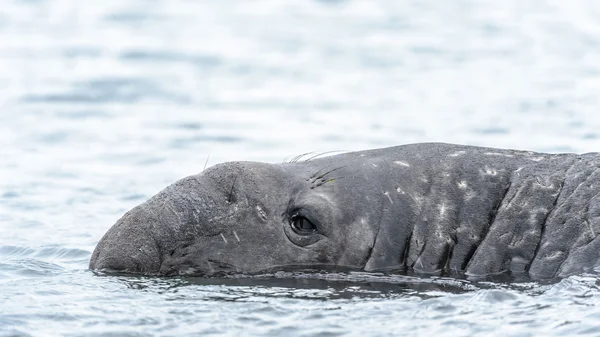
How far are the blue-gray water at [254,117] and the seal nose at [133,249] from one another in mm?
172

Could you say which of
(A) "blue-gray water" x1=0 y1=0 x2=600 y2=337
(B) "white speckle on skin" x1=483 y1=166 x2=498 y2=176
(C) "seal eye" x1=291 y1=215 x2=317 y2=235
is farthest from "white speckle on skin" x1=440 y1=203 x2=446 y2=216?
(C) "seal eye" x1=291 y1=215 x2=317 y2=235

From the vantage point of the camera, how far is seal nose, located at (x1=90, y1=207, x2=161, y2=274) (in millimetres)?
Answer: 11016

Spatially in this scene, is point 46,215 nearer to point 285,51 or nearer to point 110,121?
point 110,121

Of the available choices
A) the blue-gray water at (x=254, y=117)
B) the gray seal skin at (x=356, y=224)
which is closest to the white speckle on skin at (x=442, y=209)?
the gray seal skin at (x=356, y=224)

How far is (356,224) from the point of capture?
11.0 meters

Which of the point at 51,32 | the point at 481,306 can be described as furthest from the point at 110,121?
the point at 481,306

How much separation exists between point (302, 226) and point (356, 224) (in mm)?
489

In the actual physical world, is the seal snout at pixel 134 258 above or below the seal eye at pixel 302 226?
below

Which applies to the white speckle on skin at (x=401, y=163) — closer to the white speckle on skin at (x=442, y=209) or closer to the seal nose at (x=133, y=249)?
the white speckle on skin at (x=442, y=209)

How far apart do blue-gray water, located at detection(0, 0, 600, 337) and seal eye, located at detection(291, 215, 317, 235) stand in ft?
1.48

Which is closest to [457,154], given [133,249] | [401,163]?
[401,163]

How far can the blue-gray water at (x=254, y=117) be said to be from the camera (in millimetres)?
9805

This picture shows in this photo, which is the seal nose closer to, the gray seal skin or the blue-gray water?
the gray seal skin

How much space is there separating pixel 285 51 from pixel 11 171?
32.0 ft
